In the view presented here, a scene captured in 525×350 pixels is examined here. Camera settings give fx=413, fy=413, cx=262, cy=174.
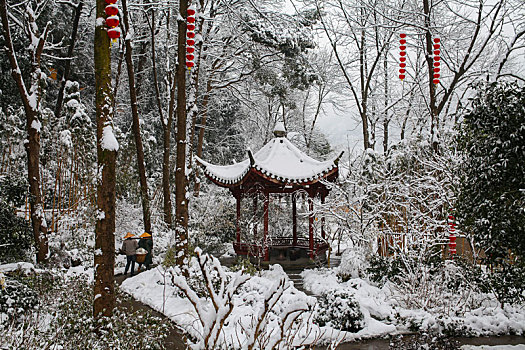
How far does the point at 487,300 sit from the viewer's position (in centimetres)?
718

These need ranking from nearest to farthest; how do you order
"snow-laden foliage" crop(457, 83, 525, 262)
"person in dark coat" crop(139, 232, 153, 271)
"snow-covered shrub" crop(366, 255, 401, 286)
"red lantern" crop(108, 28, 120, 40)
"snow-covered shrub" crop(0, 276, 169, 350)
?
"snow-covered shrub" crop(0, 276, 169, 350) → "snow-laden foliage" crop(457, 83, 525, 262) → "red lantern" crop(108, 28, 120, 40) → "snow-covered shrub" crop(366, 255, 401, 286) → "person in dark coat" crop(139, 232, 153, 271)

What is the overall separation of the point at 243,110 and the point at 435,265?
1501 centimetres

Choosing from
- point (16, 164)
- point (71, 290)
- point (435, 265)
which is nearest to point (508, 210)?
point (435, 265)

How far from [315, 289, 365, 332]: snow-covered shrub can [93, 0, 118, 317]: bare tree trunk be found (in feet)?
10.4

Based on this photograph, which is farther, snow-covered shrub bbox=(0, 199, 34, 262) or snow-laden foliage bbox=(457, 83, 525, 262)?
snow-covered shrub bbox=(0, 199, 34, 262)

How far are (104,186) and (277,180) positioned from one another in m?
6.54

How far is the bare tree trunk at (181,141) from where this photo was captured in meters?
8.19

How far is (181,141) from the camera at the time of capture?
8352mm

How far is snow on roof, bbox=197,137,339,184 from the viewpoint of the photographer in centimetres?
1131

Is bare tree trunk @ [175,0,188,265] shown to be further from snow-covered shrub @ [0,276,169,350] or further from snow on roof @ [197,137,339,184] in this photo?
snow on roof @ [197,137,339,184]

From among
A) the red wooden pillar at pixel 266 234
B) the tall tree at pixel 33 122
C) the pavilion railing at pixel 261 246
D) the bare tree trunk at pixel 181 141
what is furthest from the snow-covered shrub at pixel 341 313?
the tall tree at pixel 33 122

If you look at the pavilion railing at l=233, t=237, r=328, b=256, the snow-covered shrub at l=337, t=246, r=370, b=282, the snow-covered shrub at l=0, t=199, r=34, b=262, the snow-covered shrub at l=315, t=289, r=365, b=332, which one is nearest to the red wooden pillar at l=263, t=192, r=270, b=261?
the pavilion railing at l=233, t=237, r=328, b=256

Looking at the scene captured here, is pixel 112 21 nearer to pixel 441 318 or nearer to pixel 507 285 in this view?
pixel 441 318

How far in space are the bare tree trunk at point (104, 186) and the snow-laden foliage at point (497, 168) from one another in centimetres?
458
